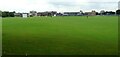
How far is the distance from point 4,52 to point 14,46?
8.20 ft

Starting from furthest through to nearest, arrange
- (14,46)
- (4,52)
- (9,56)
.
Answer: (14,46) < (4,52) < (9,56)

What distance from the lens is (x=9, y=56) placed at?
1350cm

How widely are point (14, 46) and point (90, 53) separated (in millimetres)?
4603

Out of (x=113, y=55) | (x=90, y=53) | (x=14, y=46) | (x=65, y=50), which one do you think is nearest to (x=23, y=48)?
(x=14, y=46)

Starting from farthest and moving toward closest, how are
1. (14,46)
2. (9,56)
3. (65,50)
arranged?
1. (14,46)
2. (65,50)
3. (9,56)

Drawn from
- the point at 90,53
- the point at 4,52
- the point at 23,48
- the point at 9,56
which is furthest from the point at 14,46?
the point at 90,53

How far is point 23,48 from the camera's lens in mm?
16234

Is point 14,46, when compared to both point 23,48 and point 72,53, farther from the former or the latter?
point 72,53

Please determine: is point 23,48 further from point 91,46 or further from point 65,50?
point 91,46

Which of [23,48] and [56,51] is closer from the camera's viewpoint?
[56,51]

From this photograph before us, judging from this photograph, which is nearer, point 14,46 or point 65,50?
point 65,50

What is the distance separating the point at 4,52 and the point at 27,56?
4.89 feet

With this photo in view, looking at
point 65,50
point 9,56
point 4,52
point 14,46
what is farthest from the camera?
point 14,46

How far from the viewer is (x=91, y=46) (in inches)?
675
